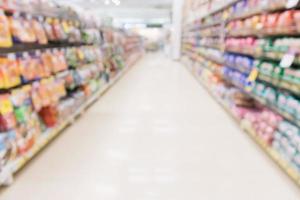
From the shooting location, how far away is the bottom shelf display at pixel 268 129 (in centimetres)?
228

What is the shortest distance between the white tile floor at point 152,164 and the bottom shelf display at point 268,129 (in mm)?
101

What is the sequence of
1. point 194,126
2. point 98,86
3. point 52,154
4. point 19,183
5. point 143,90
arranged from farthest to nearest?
point 143,90
point 98,86
point 194,126
point 52,154
point 19,183

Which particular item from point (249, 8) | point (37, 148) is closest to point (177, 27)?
point (249, 8)

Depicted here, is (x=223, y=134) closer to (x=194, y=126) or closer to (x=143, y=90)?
(x=194, y=126)

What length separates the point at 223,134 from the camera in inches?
132

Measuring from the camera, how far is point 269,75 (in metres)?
2.78

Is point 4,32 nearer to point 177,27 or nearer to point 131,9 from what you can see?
point 177,27

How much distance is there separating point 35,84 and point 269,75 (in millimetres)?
2252

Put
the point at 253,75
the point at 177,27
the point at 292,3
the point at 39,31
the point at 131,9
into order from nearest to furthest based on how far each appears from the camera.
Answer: the point at 292,3 → the point at 39,31 → the point at 253,75 → the point at 177,27 → the point at 131,9

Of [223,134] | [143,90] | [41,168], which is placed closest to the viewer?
[41,168]

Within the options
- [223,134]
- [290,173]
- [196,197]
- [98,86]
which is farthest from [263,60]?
[98,86]

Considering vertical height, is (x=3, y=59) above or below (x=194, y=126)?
above

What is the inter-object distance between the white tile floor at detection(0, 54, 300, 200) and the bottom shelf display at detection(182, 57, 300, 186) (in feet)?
0.33

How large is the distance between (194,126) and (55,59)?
6.14ft
